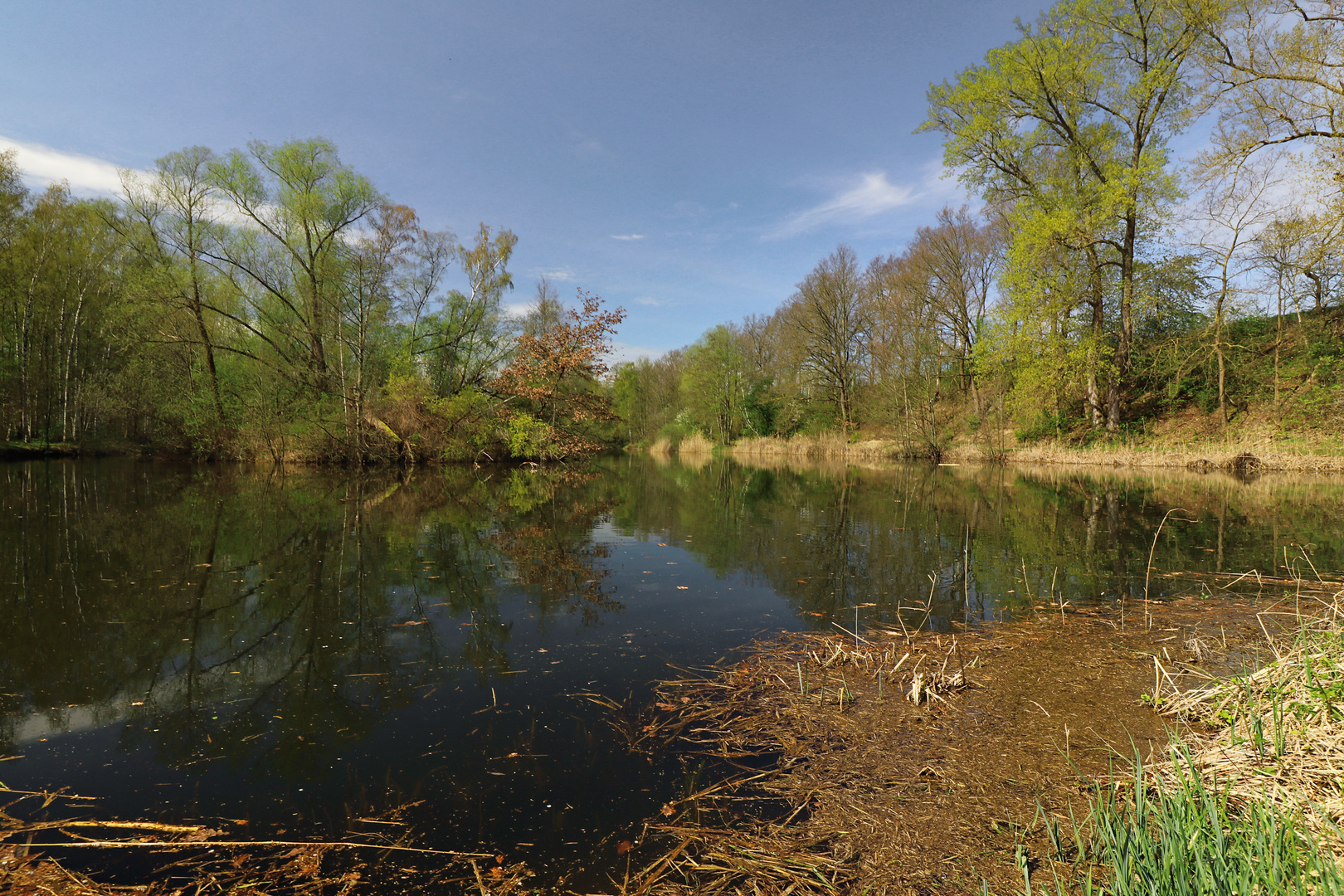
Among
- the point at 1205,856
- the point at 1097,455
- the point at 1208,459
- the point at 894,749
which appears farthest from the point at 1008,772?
the point at 1097,455

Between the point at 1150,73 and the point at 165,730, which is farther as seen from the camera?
the point at 1150,73

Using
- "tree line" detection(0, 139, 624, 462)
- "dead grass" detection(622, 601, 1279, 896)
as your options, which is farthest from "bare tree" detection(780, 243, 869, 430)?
"dead grass" detection(622, 601, 1279, 896)

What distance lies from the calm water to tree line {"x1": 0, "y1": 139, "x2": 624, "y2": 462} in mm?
10281

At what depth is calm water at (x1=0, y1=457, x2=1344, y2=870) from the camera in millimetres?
2654

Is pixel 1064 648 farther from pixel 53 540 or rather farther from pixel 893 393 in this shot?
pixel 893 393

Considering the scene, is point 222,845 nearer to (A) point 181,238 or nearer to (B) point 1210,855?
(B) point 1210,855

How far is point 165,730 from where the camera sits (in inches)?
125

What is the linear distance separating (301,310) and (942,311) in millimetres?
32865

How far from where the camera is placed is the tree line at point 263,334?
22.3 m

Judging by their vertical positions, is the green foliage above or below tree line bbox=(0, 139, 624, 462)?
below

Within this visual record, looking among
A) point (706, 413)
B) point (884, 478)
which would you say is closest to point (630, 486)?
point (884, 478)

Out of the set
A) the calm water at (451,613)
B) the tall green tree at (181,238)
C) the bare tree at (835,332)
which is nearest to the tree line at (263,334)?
the tall green tree at (181,238)

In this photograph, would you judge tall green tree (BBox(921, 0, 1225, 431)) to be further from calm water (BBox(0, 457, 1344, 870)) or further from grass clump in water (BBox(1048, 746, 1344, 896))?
grass clump in water (BBox(1048, 746, 1344, 896))

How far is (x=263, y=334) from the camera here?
24.4 m
